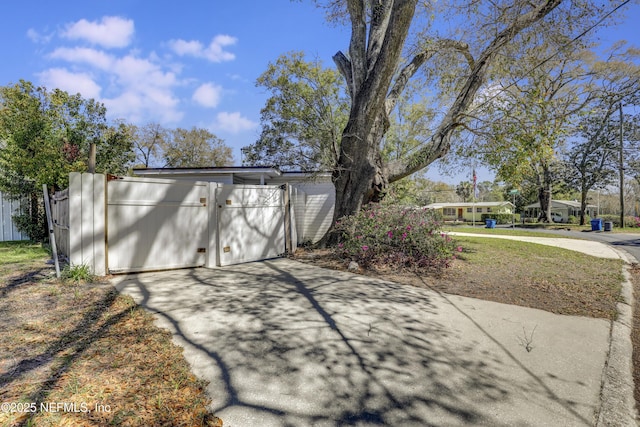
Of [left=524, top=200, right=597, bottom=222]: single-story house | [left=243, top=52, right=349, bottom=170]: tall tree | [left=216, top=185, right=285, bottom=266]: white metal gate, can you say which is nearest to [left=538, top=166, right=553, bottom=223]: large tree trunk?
[left=524, top=200, right=597, bottom=222]: single-story house

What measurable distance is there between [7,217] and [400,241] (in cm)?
1350

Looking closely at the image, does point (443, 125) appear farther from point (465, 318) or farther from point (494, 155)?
point (465, 318)

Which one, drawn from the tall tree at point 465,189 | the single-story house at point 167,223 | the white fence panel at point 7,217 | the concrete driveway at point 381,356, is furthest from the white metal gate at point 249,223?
the tall tree at point 465,189

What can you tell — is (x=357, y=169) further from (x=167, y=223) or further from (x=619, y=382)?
(x=619, y=382)

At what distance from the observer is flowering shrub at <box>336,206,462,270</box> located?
6586 mm

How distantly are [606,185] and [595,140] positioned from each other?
13.4ft

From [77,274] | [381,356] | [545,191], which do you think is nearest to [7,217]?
[77,274]

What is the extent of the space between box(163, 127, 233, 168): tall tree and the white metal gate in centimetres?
2209

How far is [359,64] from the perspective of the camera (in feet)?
27.8

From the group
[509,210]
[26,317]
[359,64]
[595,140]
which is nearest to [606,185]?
[595,140]

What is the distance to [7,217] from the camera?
11.2 metres

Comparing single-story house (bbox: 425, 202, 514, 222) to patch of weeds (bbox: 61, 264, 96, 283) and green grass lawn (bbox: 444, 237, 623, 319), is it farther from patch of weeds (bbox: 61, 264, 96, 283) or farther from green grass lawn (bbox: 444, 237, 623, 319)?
patch of weeds (bbox: 61, 264, 96, 283)

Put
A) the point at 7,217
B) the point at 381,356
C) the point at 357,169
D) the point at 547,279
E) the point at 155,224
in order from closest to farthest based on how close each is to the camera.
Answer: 1. the point at 381,356
2. the point at 547,279
3. the point at 155,224
4. the point at 357,169
5. the point at 7,217

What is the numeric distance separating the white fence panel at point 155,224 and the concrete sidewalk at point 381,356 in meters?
1.20
